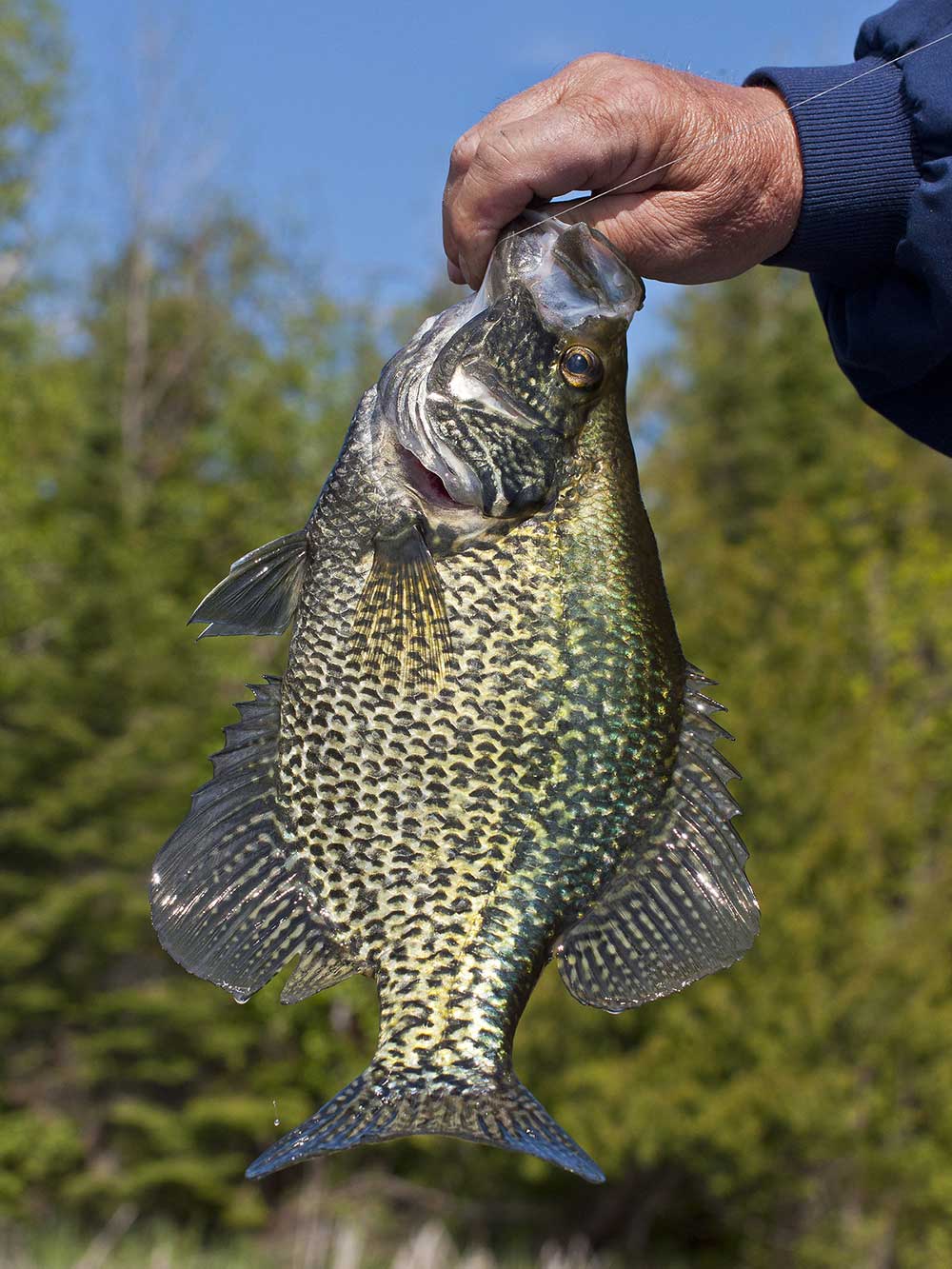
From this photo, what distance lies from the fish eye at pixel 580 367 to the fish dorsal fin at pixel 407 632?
384 millimetres

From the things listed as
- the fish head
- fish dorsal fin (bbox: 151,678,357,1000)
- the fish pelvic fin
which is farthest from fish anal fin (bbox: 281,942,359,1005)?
the fish head

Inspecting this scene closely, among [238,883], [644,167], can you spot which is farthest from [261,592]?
[644,167]

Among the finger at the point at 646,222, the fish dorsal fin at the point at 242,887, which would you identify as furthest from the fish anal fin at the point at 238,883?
the finger at the point at 646,222

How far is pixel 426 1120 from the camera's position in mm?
2053

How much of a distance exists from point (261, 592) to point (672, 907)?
0.80 m

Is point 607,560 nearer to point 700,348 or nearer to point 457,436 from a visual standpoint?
point 457,436

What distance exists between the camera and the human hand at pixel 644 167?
2264 mm

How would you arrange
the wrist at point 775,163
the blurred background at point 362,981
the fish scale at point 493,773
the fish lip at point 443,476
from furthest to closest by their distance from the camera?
the blurred background at point 362,981
the wrist at point 775,163
the fish lip at point 443,476
the fish scale at point 493,773

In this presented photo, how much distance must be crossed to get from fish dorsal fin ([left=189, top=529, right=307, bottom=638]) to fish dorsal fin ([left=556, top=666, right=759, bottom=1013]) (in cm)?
66

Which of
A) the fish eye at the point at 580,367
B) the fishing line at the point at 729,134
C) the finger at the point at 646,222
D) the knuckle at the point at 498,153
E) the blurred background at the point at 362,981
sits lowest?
the blurred background at the point at 362,981

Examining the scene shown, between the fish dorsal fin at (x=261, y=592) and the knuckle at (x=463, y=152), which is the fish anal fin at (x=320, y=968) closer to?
the fish dorsal fin at (x=261, y=592)

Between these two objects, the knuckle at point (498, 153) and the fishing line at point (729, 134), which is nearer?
the knuckle at point (498, 153)

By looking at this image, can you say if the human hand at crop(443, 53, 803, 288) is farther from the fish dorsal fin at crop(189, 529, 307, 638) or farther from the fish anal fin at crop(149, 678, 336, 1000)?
the fish anal fin at crop(149, 678, 336, 1000)

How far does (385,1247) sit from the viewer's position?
775 inches
